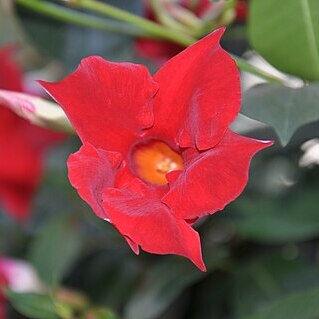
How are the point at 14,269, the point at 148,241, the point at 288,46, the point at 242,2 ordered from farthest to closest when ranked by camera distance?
1. the point at 14,269
2. the point at 242,2
3. the point at 288,46
4. the point at 148,241

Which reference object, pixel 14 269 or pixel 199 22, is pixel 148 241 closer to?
pixel 199 22

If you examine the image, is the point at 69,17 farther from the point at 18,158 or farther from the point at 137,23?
the point at 18,158

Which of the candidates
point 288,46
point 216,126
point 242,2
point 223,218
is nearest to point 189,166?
point 216,126

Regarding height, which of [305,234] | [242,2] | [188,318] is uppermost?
[242,2]

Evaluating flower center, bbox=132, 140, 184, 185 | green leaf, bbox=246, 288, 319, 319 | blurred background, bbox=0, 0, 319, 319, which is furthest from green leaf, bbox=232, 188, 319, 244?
flower center, bbox=132, 140, 184, 185

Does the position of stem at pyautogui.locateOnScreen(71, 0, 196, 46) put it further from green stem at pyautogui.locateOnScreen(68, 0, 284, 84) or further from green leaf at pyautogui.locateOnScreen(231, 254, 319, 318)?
green leaf at pyautogui.locateOnScreen(231, 254, 319, 318)

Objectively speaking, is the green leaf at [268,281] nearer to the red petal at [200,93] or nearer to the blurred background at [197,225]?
the blurred background at [197,225]

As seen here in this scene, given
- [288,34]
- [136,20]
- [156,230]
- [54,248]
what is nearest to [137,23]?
[136,20]
